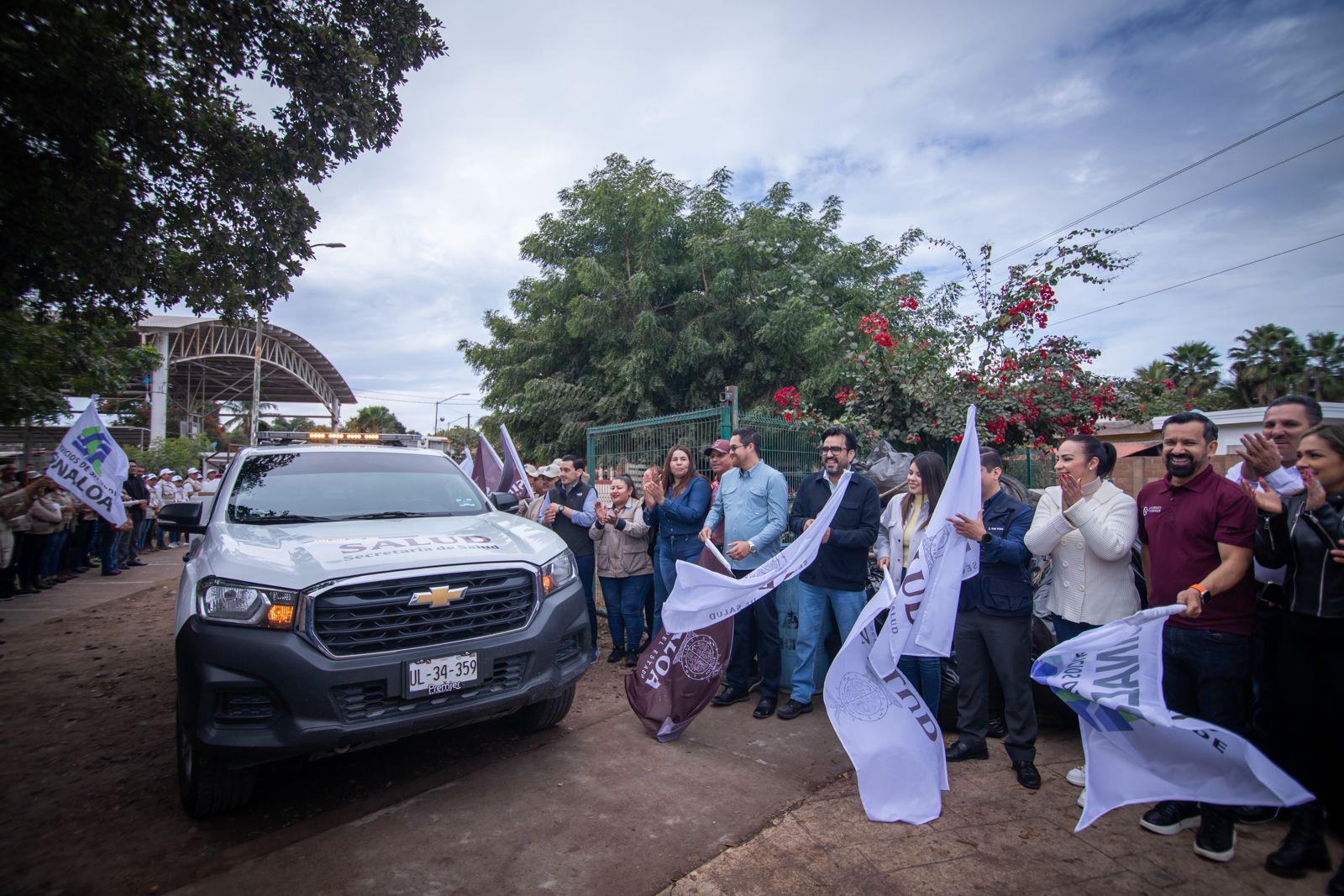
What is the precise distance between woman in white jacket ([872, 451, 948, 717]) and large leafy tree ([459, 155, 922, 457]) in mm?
7799

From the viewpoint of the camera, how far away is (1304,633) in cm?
288

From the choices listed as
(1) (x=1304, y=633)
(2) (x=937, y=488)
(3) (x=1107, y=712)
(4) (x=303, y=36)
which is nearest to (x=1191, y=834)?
(3) (x=1107, y=712)

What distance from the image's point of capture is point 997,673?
390 cm

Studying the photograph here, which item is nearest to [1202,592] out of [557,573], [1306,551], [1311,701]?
[1306,551]

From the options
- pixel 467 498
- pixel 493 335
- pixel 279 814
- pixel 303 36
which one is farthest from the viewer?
pixel 493 335

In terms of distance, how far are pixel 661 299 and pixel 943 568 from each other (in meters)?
11.3

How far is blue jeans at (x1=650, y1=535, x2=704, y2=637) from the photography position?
5.39 meters

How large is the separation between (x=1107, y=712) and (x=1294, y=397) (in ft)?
6.06

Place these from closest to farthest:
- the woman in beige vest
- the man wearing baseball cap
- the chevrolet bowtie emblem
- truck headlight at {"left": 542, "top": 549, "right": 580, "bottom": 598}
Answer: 1. the chevrolet bowtie emblem
2. truck headlight at {"left": 542, "top": 549, "right": 580, "bottom": 598}
3. the man wearing baseball cap
4. the woman in beige vest

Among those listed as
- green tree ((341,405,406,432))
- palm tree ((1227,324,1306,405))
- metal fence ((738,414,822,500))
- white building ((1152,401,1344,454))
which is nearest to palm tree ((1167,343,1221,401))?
palm tree ((1227,324,1306,405))

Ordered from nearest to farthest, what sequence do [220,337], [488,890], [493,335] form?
[488,890], [493,335], [220,337]

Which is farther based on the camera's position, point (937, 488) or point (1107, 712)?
point (937, 488)

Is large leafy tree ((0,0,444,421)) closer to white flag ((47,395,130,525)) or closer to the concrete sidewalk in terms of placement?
white flag ((47,395,130,525))

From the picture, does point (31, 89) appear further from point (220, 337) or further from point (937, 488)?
point (220, 337)
